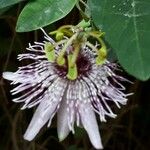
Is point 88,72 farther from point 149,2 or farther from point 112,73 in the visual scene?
point 149,2

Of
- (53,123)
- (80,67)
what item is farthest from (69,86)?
(53,123)

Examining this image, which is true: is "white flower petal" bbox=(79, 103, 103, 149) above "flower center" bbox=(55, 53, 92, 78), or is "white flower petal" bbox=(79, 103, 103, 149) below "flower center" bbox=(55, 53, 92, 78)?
below

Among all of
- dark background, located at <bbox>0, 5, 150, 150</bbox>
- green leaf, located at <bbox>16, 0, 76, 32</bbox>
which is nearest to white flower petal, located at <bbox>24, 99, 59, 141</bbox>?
green leaf, located at <bbox>16, 0, 76, 32</bbox>

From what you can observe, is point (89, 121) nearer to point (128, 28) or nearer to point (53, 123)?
point (128, 28)

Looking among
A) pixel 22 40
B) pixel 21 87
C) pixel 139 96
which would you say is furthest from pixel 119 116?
pixel 21 87

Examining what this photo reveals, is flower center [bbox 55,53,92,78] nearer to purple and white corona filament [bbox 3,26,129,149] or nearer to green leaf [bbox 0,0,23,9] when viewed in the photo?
purple and white corona filament [bbox 3,26,129,149]

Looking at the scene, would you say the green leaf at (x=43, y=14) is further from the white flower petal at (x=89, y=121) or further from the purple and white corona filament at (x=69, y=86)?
the white flower petal at (x=89, y=121)

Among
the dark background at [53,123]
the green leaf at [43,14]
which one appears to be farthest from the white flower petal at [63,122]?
the dark background at [53,123]
